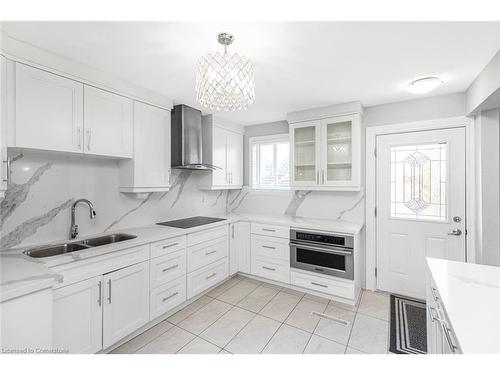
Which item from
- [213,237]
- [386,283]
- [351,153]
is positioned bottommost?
[386,283]

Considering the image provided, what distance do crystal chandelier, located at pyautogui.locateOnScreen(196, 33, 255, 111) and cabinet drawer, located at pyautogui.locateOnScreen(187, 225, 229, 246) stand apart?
1590 millimetres

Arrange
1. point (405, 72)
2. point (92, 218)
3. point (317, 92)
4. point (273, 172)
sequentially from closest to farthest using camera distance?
1. point (405, 72)
2. point (92, 218)
3. point (317, 92)
4. point (273, 172)

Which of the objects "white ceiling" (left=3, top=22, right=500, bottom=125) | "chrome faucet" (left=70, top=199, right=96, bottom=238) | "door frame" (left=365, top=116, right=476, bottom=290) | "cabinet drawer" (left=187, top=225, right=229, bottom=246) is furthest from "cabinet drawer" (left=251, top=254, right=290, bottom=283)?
"white ceiling" (left=3, top=22, right=500, bottom=125)

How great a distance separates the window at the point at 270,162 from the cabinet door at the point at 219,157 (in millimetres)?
557

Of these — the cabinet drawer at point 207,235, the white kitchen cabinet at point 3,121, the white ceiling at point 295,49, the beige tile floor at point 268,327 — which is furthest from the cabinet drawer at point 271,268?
the white kitchen cabinet at point 3,121

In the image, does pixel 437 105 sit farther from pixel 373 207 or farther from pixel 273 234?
pixel 273 234

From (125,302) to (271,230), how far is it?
70.3 inches

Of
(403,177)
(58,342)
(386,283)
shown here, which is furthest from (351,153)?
(58,342)

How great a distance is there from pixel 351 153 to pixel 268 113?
4.01 ft

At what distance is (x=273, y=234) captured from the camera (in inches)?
120

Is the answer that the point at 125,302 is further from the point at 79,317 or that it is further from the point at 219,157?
the point at 219,157

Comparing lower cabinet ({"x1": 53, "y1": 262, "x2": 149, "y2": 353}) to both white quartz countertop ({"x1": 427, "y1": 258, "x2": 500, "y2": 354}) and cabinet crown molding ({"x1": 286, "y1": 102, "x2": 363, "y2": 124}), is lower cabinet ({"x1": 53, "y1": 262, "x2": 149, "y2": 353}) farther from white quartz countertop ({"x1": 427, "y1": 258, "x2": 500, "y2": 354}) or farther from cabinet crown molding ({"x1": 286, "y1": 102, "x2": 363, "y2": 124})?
cabinet crown molding ({"x1": 286, "y1": 102, "x2": 363, "y2": 124})

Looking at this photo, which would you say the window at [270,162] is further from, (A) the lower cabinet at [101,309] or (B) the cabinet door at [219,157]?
(A) the lower cabinet at [101,309]

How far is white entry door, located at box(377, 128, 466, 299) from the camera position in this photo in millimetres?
2502
